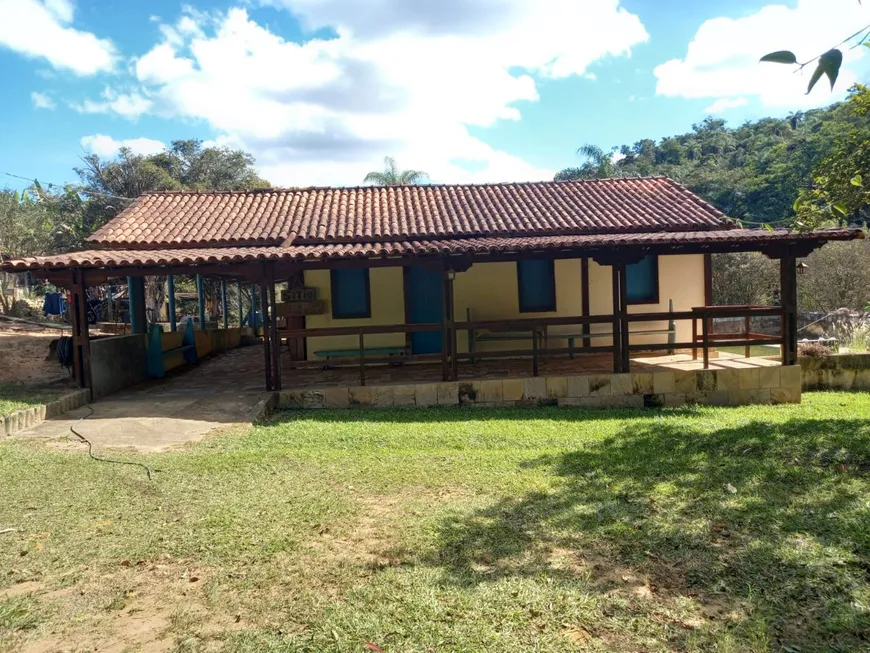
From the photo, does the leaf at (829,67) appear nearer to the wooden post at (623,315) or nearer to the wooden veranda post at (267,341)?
the wooden post at (623,315)

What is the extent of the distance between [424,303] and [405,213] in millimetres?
2334

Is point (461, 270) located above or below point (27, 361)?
above

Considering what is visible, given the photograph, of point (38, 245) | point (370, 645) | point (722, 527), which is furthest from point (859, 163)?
point (38, 245)

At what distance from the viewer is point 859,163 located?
20.0 feet

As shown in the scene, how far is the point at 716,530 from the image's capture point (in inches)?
151

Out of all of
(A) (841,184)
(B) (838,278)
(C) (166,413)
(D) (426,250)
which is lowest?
(C) (166,413)

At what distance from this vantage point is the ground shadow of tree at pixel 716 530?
295 cm

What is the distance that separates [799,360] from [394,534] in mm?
9591

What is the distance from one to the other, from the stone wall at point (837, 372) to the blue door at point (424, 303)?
22.5 ft

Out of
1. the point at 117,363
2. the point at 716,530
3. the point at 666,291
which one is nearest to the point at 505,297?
the point at 666,291

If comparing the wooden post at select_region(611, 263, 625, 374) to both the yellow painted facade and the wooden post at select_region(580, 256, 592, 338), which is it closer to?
the yellow painted facade

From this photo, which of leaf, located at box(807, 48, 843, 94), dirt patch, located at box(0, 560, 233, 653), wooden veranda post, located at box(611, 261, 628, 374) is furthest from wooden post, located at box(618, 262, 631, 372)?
leaf, located at box(807, 48, 843, 94)

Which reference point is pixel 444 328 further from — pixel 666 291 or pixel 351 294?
pixel 666 291

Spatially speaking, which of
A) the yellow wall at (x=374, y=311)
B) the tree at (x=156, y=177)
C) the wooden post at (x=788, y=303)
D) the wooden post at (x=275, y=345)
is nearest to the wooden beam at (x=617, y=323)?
the wooden post at (x=788, y=303)
